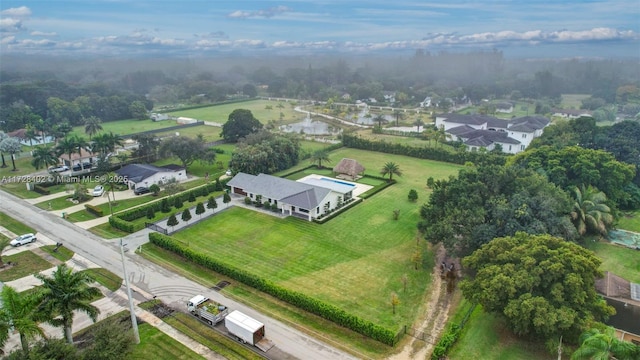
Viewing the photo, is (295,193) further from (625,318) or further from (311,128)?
(311,128)

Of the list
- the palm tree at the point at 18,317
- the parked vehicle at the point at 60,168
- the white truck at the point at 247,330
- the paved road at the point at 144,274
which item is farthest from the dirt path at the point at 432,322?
the parked vehicle at the point at 60,168

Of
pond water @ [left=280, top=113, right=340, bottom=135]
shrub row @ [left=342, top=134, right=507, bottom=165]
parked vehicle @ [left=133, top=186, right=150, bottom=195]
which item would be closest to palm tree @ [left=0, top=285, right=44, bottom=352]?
parked vehicle @ [left=133, top=186, right=150, bottom=195]

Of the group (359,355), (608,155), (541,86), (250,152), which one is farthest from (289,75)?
(359,355)

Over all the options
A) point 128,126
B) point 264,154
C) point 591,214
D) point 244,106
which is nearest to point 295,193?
point 264,154

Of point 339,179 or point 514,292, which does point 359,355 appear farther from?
point 339,179

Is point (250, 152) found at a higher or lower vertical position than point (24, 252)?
higher
